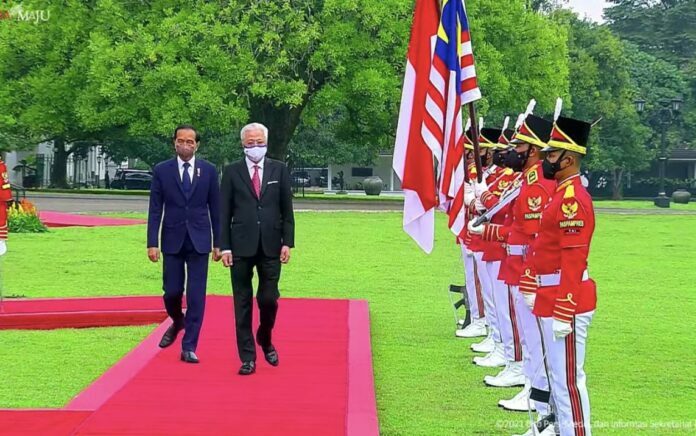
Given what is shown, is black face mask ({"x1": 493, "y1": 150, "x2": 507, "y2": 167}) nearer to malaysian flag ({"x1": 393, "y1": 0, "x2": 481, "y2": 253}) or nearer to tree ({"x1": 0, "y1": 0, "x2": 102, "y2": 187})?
malaysian flag ({"x1": 393, "y1": 0, "x2": 481, "y2": 253})

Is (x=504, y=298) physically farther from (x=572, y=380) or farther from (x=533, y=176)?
(x=572, y=380)

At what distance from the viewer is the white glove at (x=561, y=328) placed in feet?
18.9

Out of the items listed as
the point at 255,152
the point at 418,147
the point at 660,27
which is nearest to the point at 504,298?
the point at 418,147

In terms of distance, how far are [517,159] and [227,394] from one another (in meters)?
2.71

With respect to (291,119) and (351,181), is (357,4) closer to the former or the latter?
(291,119)

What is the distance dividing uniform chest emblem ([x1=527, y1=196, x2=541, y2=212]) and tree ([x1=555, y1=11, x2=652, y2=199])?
2142 inches

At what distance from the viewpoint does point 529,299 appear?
21.0ft

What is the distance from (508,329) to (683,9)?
81.8m

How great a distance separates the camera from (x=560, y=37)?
43.7 m

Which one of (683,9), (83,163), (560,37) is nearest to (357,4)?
(560,37)

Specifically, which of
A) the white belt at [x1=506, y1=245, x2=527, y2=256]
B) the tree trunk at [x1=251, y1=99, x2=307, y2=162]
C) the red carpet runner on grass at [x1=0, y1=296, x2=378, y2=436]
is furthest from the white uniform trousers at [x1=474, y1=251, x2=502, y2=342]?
the tree trunk at [x1=251, y1=99, x2=307, y2=162]

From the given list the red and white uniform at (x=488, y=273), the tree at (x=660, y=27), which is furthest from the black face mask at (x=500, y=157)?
the tree at (x=660, y=27)

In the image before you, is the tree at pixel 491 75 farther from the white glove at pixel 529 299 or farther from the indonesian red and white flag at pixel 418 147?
the white glove at pixel 529 299

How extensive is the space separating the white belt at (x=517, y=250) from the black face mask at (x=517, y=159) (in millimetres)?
574
